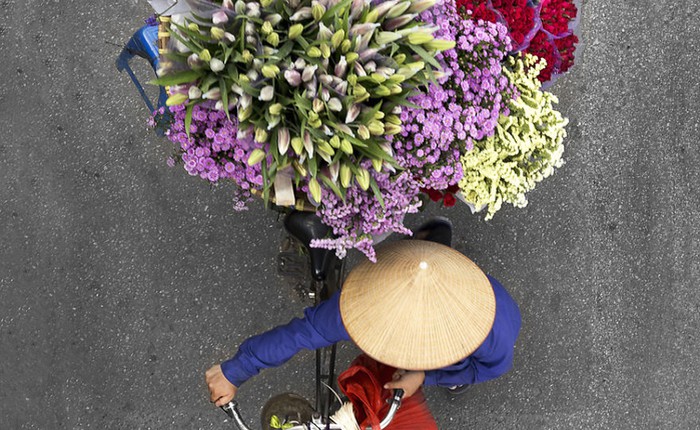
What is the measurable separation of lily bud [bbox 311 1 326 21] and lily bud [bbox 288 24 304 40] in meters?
0.04

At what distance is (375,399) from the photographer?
1837 millimetres

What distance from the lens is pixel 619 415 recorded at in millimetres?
2961

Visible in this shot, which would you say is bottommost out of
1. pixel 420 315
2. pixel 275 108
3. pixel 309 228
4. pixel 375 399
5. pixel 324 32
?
pixel 375 399

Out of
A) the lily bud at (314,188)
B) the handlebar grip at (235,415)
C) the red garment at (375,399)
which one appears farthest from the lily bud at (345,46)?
the handlebar grip at (235,415)

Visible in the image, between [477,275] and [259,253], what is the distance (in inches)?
54.1

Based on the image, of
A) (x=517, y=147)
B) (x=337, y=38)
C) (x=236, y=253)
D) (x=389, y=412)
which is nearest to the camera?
(x=337, y=38)

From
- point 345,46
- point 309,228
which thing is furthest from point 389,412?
point 345,46

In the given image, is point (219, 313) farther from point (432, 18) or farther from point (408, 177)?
point (432, 18)

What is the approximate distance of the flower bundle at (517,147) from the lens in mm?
1628

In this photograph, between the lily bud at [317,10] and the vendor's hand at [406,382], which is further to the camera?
the vendor's hand at [406,382]

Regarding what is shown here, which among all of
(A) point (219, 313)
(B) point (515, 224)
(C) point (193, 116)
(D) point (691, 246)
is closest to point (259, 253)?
(A) point (219, 313)

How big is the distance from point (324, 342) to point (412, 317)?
1.48 feet

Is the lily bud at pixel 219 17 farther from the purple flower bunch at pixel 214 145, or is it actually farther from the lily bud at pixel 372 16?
the lily bud at pixel 372 16

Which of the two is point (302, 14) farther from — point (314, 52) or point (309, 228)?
point (309, 228)
